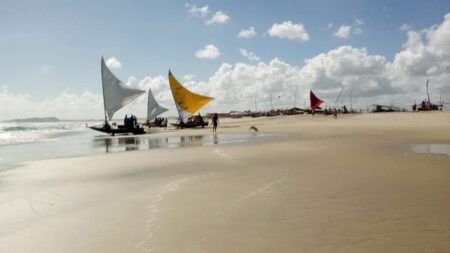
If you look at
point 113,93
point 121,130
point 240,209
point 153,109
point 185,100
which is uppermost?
point 113,93

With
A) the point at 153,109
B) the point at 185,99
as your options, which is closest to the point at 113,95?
the point at 185,99

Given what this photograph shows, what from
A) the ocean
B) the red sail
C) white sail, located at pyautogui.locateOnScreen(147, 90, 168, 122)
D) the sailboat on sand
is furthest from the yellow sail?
the red sail

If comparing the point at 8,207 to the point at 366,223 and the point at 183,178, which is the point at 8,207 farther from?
the point at 366,223

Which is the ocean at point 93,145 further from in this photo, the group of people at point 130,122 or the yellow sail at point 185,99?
the yellow sail at point 185,99

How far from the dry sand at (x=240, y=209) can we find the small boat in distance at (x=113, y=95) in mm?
35805

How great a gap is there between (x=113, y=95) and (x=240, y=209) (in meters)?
44.3

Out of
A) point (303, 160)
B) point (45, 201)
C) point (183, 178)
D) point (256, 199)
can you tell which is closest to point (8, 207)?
point (45, 201)

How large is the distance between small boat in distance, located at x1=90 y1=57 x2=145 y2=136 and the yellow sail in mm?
7428

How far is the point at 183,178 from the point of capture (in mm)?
11852

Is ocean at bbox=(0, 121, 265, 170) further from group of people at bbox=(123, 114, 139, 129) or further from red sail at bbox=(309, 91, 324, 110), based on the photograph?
red sail at bbox=(309, 91, 324, 110)

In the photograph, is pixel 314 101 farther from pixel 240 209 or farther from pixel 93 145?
pixel 240 209

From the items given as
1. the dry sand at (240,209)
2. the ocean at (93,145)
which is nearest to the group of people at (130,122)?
the ocean at (93,145)

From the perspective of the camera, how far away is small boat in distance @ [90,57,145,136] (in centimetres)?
4859

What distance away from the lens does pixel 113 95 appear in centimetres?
4938
